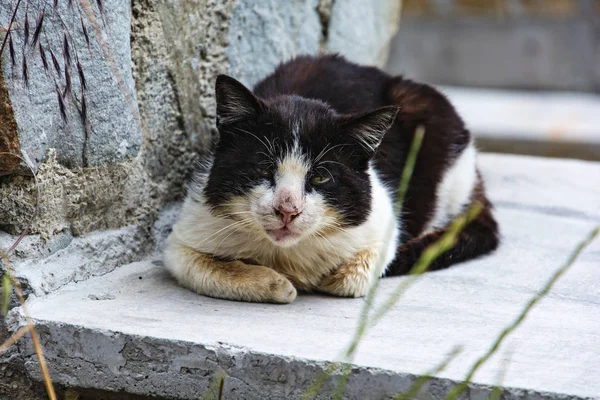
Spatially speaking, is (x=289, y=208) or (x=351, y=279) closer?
(x=289, y=208)

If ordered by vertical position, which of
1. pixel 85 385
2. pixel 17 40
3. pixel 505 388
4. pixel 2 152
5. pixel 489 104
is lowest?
pixel 489 104

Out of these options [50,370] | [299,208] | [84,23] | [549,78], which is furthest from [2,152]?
[549,78]

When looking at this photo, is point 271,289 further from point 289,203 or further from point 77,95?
point 77,95

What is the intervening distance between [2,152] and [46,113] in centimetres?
18

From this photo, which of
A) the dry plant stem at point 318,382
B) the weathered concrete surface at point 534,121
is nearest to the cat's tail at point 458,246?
the dry plant stem at point 318,382

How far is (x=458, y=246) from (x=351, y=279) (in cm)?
61

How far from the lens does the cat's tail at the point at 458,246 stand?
3.05m

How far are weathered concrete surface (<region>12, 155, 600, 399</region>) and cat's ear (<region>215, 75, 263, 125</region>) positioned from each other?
0.59 metres

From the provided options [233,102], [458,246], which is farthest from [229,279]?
[458,246]

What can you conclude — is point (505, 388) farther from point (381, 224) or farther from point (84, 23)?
point (84, 23)

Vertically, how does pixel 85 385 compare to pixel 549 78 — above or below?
above

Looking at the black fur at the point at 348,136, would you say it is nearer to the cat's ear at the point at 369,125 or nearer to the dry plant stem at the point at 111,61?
the cat's ear at the point at 369,125

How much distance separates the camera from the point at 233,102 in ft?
8.67

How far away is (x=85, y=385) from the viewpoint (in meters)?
2.30
